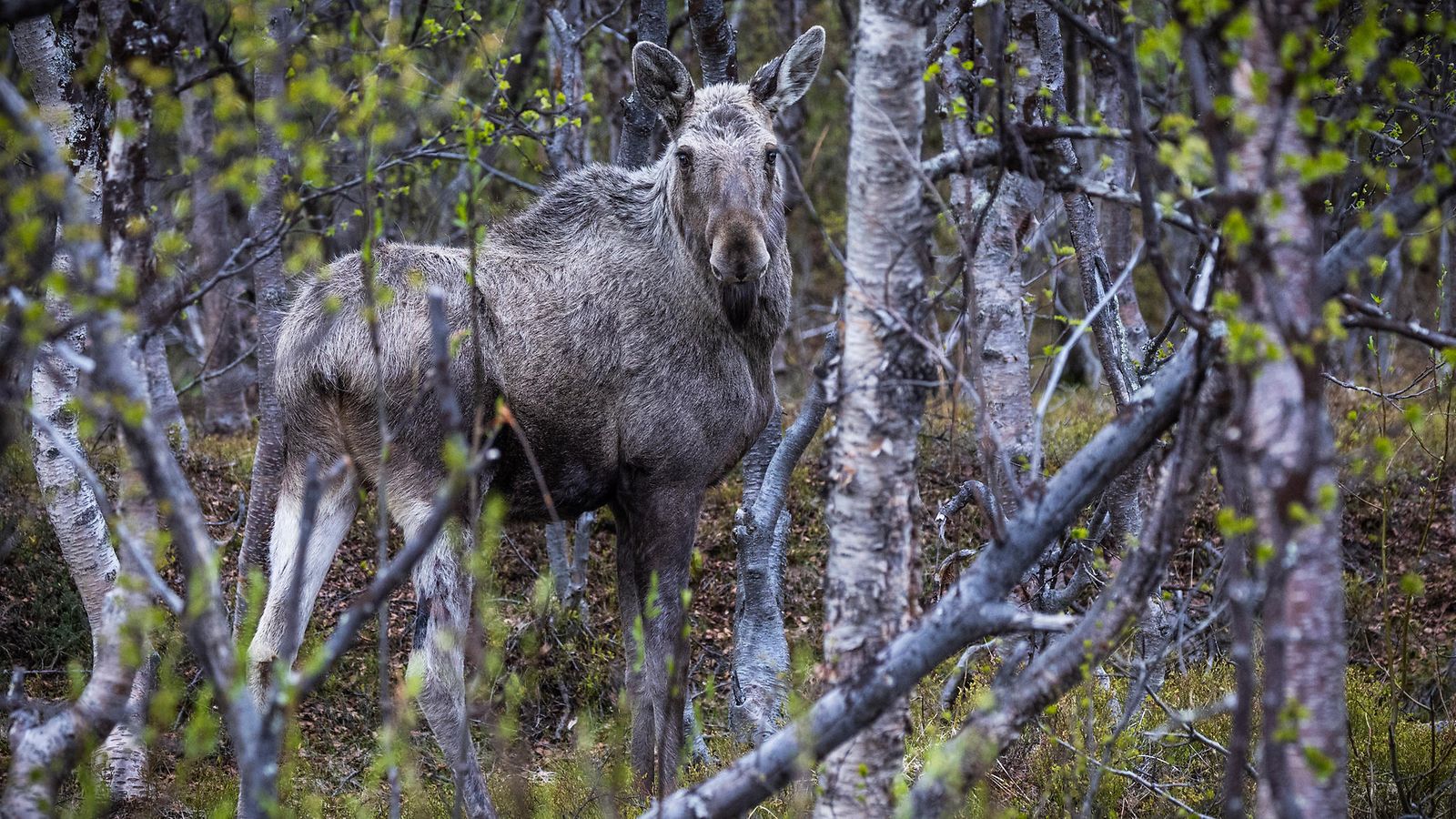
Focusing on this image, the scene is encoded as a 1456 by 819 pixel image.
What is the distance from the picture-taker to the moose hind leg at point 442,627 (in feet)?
16.1

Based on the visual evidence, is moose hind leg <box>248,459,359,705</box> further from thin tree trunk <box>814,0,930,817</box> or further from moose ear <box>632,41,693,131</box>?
thin tree trunk <box>814,0,930,817</box>

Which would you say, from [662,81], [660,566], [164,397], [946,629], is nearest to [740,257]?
[662,81]

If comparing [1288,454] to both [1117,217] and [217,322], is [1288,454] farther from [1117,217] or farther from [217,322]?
[217,322]

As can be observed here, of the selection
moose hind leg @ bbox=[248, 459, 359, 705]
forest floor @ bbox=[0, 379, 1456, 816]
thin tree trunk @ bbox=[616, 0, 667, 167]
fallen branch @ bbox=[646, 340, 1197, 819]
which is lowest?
forest floor @ bbox=[0, 379, 1456, 816]

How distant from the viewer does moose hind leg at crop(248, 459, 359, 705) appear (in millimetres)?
4816

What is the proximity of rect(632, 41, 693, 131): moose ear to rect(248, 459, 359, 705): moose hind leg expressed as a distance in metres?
2.33

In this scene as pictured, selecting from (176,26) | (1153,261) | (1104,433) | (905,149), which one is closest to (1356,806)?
(1104,433)

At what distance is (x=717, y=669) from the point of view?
693 cm

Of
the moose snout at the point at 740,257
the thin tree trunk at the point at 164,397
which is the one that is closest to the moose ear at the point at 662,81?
the moose snout at the point at 740,257

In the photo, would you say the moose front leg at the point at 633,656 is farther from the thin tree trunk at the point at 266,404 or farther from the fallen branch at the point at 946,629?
the fallen branch at the point at 946,629

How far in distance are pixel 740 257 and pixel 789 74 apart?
1.31m

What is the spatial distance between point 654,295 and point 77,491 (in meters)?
2.74

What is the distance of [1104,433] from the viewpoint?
9.71 ft

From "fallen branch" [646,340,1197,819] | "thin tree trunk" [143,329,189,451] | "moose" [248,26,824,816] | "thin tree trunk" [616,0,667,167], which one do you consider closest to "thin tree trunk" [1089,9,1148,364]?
"fallen branch" [646,340,1197,819]
